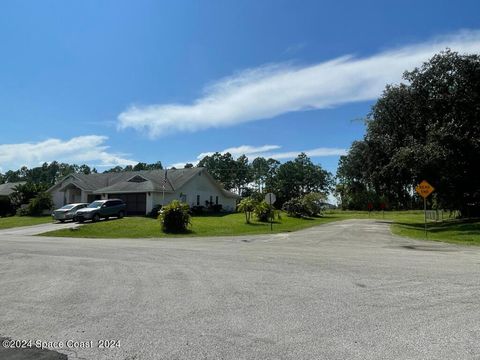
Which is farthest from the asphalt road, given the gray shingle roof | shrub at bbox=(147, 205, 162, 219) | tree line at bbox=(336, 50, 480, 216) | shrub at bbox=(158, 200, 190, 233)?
the gray shingle roof

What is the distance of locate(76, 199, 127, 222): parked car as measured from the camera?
3856 centimetres

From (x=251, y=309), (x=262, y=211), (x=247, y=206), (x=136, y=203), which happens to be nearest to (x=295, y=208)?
(x=262, y=211)

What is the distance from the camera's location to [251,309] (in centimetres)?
715

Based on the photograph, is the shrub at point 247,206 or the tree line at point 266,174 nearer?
the shrub at point 247,206

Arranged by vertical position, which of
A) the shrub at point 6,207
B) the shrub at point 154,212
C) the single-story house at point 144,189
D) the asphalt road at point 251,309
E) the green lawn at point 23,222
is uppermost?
the single-story house at point 144,189

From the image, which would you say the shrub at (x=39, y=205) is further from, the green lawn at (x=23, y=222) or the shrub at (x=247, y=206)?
the shrub at (x=247, y=206)

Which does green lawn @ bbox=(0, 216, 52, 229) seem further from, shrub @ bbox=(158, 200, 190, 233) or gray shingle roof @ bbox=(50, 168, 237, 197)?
Result: shrub @ bbox=(158, 200, 190, 233)

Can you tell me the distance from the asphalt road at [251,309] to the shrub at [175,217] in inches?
710

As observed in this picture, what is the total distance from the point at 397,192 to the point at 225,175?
273 ft

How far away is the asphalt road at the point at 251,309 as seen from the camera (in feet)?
17.5

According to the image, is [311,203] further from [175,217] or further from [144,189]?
[175,217]

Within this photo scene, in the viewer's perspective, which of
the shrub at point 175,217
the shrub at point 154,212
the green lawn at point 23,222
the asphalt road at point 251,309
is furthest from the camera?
the shrub at point 154,212

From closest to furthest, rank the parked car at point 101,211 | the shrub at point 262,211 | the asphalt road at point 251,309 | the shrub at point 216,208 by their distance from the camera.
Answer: the asphalt road at point 251,309 < the parked car at point 101,211 < the shrub at point 262,211 < the shrub at point 216,208

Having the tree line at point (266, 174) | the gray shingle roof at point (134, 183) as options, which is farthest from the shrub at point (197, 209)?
the tree line at point (266, 174)
